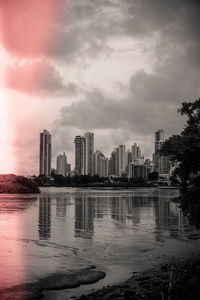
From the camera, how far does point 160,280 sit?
1230cm

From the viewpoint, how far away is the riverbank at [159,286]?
10.1m

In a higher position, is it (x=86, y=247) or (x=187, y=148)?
(x=187, y=148)

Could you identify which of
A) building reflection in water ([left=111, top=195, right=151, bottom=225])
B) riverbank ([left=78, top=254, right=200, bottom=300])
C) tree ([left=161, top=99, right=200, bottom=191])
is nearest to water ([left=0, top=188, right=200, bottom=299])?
riverbank ([left=78, top=254, right=200, bottom=300])

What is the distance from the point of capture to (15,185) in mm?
103375

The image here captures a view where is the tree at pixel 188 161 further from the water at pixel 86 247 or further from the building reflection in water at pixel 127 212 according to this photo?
the building reflection in water at pixel 127 212

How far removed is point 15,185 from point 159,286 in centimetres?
9491

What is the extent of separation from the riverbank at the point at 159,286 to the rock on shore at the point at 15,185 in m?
89.4

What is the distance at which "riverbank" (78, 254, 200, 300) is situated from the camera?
10073 millimetres

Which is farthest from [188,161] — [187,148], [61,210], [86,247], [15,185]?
[15,185]

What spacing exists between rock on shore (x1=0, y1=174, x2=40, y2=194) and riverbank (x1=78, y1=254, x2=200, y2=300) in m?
89.4

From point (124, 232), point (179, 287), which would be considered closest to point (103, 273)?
point (179, 287)

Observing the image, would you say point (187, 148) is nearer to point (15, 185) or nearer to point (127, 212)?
point (127, 212)

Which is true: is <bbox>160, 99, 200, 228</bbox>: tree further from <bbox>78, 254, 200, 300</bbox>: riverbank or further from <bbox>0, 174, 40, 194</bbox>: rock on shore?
<bbox>0, 174, 40, 194</bbox>: rock on shore

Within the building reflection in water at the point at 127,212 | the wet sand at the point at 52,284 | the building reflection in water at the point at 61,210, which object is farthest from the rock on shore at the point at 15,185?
the wet sand at the point at 52,284
